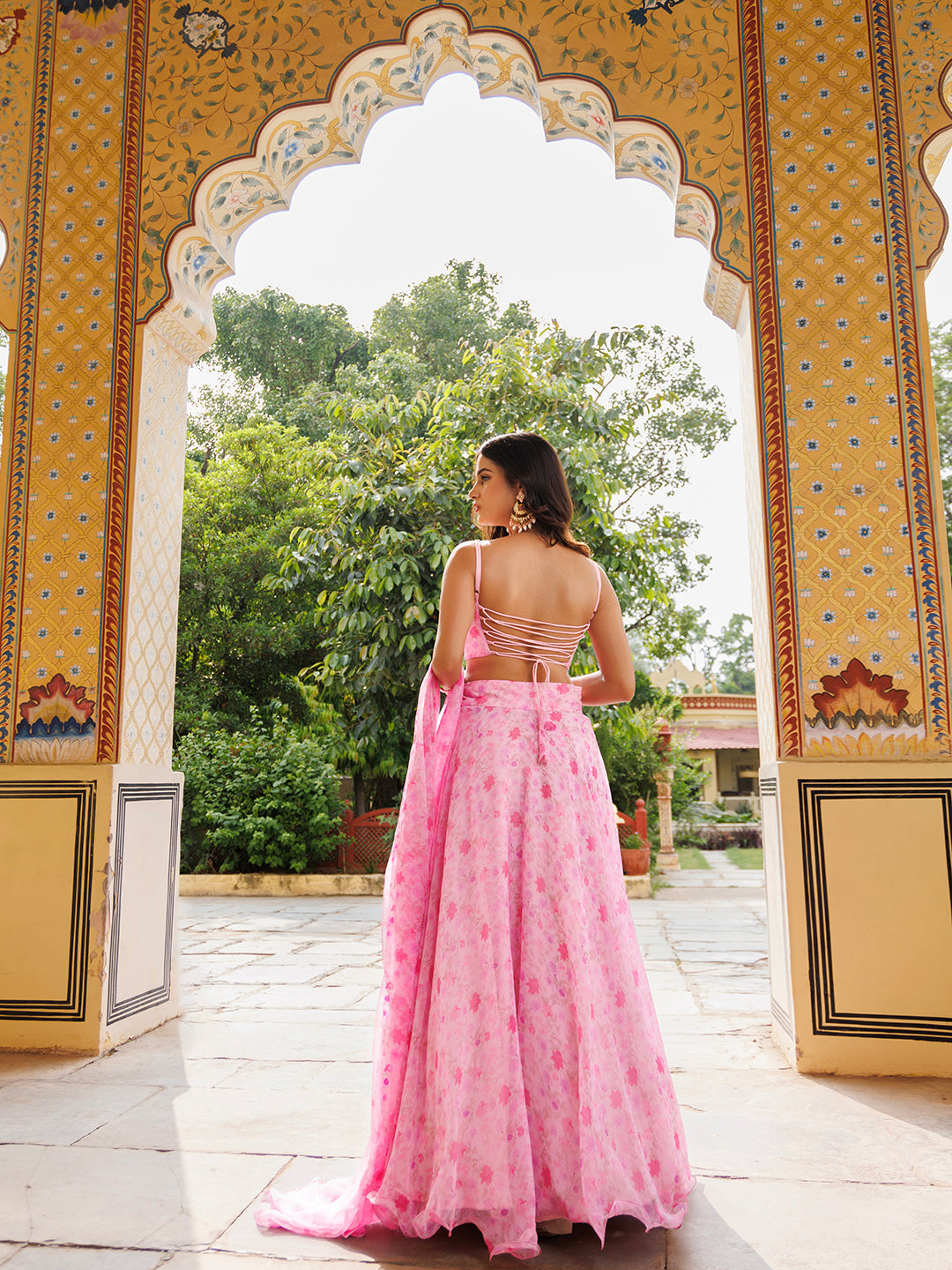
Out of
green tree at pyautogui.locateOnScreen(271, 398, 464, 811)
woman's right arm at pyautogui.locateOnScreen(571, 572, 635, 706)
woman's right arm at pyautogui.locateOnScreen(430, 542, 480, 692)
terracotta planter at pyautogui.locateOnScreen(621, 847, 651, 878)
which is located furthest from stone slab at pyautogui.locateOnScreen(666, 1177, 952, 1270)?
terracotta planter at pyautogui.locateOnScreen(621, 847, 651, 878)

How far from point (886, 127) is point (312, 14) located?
231 centimetres

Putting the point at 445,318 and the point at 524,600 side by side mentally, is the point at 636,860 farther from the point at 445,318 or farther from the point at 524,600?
the point at 445,318

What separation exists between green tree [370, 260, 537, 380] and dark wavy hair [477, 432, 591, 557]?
14103 mm

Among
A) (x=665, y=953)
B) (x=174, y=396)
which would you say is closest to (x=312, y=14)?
(x=174, y=396)

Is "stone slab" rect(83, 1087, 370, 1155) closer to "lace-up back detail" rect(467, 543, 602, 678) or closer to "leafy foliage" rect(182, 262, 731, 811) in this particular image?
"lace-up back detail" rect(467, 543, 602, 678)

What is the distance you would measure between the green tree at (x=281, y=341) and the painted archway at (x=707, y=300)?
13.0 meters

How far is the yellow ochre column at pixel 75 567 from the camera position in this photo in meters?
3.43

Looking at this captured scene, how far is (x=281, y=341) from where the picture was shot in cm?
1709

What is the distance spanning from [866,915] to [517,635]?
1720mm

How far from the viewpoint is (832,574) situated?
10.8 ft

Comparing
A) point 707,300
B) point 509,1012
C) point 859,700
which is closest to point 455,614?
point 509,1012

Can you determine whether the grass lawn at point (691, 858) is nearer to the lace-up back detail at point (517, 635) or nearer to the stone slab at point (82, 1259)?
the lace-up back detail at point (517, 635)

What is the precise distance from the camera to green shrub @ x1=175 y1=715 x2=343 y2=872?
8297mm

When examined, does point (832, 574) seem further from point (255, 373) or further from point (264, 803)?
point (255, 373)
